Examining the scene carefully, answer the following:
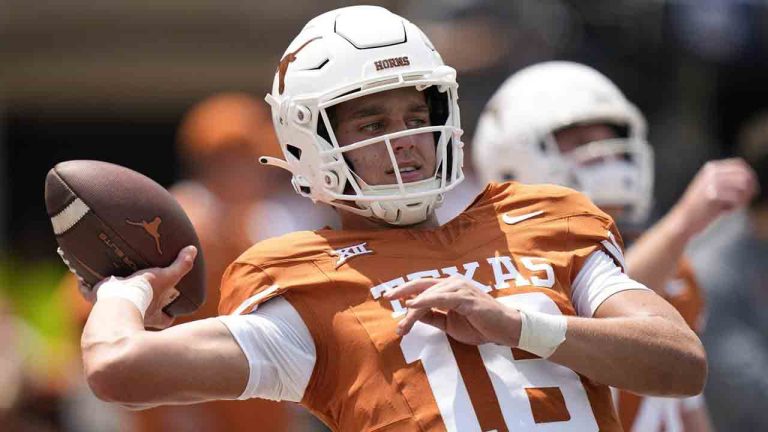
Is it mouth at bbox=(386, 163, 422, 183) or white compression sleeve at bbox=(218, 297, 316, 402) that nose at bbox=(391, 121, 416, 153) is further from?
white compression sleeve at bbox=(218, 297, 316, 402)

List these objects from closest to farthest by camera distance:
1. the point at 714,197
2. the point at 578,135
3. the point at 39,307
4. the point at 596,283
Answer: the point at 596,283 < the point at 714,197 < the point at 578,135 < the point at 39,307

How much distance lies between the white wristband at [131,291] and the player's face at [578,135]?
1.98 m

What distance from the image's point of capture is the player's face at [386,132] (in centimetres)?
331

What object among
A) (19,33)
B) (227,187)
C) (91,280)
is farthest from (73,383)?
(19,33)

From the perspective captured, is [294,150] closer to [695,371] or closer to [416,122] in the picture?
[416,122]

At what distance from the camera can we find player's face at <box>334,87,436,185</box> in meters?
3.31

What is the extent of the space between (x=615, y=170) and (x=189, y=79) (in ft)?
25.8

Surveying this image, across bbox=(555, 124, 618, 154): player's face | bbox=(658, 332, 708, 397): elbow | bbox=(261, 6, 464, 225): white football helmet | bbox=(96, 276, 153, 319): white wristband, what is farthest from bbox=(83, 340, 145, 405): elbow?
bbox=(555, 124, 618, 154): player's face

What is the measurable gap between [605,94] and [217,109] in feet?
7.96

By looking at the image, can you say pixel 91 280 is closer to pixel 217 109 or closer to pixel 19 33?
pixel 217 109

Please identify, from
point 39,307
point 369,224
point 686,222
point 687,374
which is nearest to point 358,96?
point 369,224

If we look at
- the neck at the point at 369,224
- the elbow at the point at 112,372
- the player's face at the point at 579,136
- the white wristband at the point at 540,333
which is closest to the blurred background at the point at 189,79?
the player's face at the point at 579,136

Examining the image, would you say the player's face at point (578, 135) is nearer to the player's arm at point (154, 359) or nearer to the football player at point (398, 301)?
the football player at point (398, 301)

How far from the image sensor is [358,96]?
10.9 feet
